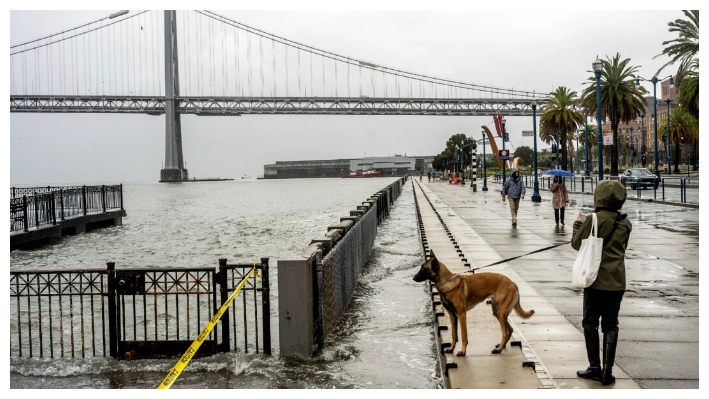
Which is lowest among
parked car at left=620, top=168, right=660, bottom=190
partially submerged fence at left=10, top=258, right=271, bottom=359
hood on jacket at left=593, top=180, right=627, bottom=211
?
partially submerged fence at left=10, top=258, right=271, bottom=359

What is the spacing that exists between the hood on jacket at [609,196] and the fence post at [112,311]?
4459mm

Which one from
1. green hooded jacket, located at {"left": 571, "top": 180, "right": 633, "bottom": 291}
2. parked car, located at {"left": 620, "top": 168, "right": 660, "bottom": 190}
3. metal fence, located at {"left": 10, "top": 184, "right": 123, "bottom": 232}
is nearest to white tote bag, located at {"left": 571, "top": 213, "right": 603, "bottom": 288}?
green hooded jacket, located at {"left": 571, "top": 180, "right": 633, "bottom": 291}

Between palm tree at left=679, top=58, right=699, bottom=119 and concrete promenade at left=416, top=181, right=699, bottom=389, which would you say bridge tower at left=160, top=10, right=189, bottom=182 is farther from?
concrete promenade at left=416, top=181, right=699, bottom=389

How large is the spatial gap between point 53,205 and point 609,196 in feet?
84.3

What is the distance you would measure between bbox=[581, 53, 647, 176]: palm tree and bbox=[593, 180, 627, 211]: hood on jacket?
167 ft

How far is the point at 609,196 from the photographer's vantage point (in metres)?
5.50

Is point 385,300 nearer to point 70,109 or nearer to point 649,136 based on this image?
point 70,109

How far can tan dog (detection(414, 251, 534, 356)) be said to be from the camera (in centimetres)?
624

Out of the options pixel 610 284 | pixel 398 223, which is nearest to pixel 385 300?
pixel 610 284

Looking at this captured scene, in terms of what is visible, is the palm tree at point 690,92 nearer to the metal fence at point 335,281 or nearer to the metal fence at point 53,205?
the metal fence at point 53,205

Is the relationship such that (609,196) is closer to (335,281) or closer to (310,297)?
(310,297)

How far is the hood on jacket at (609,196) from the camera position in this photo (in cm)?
550

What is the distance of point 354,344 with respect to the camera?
7.96 metres

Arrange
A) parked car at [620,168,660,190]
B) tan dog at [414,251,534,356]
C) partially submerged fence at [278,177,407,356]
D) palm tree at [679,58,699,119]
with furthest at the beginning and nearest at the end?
palm tree at [679,58,699,119] → parked car at [620,168,660,190] → partially submerged fence at [278,177,407,356] → tan dog at [414,251,534,356]
